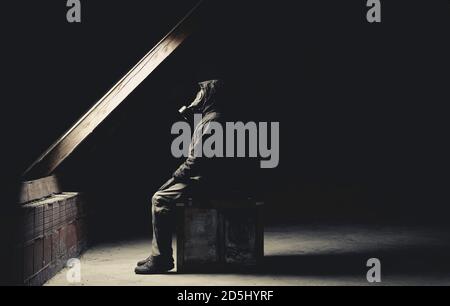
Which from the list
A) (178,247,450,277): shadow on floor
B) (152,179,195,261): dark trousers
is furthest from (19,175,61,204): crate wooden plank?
(178,247,450,277): shadow on floor

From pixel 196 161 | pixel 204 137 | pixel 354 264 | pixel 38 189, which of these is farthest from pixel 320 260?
pixel 38 189

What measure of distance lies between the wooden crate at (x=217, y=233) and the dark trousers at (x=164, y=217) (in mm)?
129

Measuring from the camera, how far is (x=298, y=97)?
10844 mm

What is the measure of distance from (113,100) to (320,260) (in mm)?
2824

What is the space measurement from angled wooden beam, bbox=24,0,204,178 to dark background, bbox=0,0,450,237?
84.6 inches

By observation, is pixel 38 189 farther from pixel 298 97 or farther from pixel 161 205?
pixel 298 97

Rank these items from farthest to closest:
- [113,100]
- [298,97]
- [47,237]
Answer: [298,97], [113,100], [47,237]

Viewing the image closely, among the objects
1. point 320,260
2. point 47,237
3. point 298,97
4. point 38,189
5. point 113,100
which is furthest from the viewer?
point 298,97

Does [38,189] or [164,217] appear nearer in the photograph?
[38,189]

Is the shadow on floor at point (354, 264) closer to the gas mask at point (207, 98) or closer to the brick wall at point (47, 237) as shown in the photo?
the brick wall at point (47, 237)

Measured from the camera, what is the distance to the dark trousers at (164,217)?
17.9 ft

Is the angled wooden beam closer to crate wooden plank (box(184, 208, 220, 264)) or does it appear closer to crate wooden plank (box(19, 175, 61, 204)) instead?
crate wooden plank (box(19, 175, 61, 204))

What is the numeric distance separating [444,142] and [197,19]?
7411 mm

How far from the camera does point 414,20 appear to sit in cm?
1048
